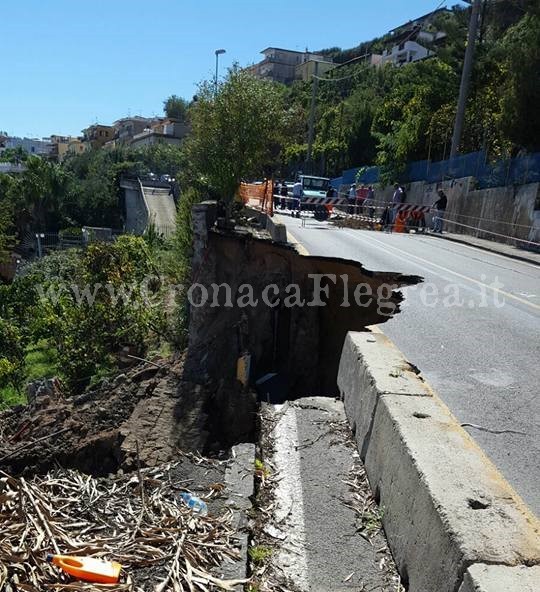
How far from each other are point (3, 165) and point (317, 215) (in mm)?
75552

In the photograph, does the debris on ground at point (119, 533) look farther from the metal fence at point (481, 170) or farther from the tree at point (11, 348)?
the metal fence at point (481, 170)

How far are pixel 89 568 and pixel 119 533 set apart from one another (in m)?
0.36

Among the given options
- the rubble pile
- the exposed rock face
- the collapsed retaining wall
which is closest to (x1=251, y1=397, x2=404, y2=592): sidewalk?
the rubble pile

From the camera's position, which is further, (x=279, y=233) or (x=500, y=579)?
(x=279, y=233)

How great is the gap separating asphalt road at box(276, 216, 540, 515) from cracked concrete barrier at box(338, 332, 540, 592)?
0.51 meters

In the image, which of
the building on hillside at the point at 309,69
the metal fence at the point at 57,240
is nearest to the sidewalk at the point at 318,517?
the metal fence at the point at 57,240

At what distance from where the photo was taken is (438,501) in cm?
269

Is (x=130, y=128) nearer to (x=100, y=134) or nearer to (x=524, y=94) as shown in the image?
(x=100, y=134)

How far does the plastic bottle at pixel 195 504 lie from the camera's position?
367 cm

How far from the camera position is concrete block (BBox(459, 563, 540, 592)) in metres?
2.15

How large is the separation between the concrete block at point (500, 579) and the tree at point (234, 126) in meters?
20.9

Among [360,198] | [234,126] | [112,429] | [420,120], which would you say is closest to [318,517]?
[112,429]

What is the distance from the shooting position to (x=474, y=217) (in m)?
22.8

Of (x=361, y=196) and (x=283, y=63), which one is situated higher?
(x=283, y=63)
